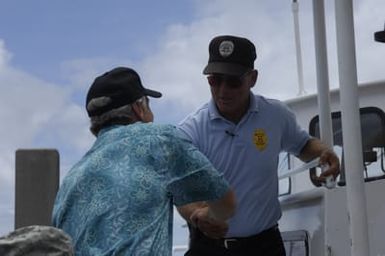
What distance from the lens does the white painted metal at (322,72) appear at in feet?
13.2

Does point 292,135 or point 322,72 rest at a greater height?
point 322,72

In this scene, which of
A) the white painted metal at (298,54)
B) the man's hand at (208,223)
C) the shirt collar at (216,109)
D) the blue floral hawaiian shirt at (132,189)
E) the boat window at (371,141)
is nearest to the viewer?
the blue floral hawaiian shirt at (132,189)

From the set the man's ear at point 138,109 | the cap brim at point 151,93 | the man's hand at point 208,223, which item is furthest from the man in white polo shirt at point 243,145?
the man's ear at point 138,109

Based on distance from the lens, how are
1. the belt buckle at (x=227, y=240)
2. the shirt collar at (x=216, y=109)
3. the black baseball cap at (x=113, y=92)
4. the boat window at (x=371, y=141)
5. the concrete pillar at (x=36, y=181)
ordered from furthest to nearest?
the boat window at (x=371, y=141) < the concrete pillar at (x=36, y=181) < the shirt collar at (x=216, y=109) < the belt buckle at (x=227, y=240) < the black baseball cap at (x=113, y=92)

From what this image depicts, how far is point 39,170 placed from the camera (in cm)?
482

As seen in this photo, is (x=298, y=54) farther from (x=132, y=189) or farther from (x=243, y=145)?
(x=132, y=189)

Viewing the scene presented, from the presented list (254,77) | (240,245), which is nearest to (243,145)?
(254,77)

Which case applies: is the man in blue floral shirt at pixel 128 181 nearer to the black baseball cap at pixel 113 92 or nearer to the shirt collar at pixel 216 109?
the black baseball cap at pixel 113 92

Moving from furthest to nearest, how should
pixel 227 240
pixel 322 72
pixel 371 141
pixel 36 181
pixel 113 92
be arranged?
pixel 371 141 < pixel 36 181 < pixel 322 72 < pixel 227 240 < pixel 113 92

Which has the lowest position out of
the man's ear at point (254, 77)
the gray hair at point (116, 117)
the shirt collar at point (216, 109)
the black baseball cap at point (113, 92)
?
the gray hair at point (116, 117)

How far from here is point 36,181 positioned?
4785 millimetres

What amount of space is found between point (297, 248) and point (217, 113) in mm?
1028

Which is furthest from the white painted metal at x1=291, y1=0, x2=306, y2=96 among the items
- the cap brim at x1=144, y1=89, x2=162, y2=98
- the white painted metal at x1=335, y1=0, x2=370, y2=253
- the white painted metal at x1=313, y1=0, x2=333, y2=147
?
the cap brim at x1=144, y1=89, x2=162, y2=98

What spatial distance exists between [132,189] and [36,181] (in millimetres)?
2198
